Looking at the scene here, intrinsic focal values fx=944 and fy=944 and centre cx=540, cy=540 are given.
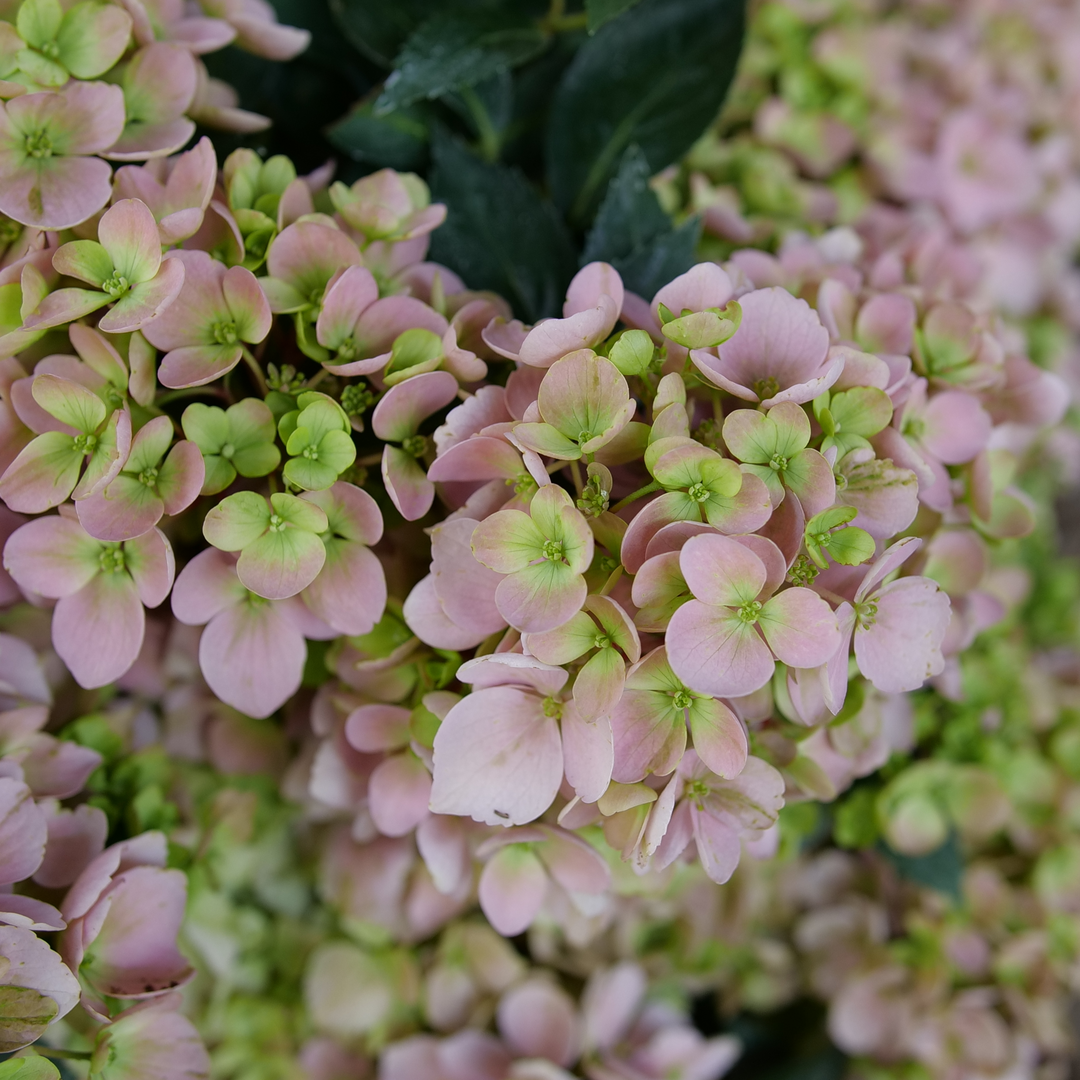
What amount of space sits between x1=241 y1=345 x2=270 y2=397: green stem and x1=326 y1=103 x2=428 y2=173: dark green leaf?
187 millimetres

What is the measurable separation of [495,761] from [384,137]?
0.40 metres

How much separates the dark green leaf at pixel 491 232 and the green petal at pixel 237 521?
0.23m

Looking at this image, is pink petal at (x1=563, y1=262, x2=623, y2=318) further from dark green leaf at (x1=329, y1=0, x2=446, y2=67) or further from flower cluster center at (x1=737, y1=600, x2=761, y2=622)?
dark green leaf at (x1=329, y1=0, x2=446, y2=67)

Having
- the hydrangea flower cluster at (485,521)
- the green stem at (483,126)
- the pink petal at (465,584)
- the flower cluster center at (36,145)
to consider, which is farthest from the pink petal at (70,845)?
the green stem at (483,126)

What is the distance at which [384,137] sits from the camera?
1.95 ft

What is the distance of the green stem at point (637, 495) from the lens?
0.41m

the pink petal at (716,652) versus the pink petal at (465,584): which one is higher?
the pink petal at (716,652)

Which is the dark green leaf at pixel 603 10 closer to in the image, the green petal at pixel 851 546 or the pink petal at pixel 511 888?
the green petal at pixel 851 546

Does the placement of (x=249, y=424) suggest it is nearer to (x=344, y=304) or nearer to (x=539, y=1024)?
(x=344, y=304)

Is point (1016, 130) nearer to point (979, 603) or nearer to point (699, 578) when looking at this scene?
point (979, 603)

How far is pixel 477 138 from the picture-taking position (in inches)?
26.2

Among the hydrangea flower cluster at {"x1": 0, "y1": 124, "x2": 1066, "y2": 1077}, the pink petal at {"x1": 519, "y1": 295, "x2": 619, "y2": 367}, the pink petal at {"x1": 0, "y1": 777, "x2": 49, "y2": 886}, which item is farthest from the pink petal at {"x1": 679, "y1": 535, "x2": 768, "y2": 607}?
the pink petal at {"x1": 0, "y1": 777, "x2": 49, "y2": 886}

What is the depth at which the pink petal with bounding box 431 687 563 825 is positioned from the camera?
1.35 ft

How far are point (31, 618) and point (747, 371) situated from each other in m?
0.41
